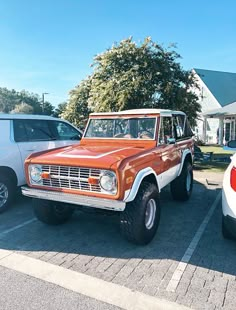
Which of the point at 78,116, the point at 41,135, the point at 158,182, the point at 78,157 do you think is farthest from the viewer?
the point at 78,116

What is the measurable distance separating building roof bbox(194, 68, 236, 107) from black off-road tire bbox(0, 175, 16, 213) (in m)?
22.9

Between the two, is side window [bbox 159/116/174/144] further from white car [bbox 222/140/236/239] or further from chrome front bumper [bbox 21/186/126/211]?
chrome front bumper [bbox 21/186/126/211]

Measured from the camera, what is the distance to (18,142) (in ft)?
19.5

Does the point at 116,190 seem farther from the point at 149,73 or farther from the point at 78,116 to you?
the point at 78,116

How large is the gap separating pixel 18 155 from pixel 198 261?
408 cm

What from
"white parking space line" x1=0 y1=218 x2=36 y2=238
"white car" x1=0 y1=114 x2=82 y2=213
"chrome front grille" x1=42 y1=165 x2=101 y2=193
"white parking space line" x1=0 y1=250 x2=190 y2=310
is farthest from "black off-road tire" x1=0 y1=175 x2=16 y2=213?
"white parking space line" x1=0 y1=250 x2=190 y2=310

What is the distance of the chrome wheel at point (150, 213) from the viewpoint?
4.19m

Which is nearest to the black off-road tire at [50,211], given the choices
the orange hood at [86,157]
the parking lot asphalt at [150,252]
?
the parking lot asphalt at [150,252]

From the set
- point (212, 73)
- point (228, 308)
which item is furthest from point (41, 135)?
point (212, 73)

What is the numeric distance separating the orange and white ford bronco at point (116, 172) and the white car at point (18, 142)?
1.32 metres

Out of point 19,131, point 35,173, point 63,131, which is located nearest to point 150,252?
point 35,173

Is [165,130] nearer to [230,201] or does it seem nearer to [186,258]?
[230,201]

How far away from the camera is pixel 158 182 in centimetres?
458

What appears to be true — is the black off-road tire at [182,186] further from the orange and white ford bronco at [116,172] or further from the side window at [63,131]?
the side window at [63,131]
